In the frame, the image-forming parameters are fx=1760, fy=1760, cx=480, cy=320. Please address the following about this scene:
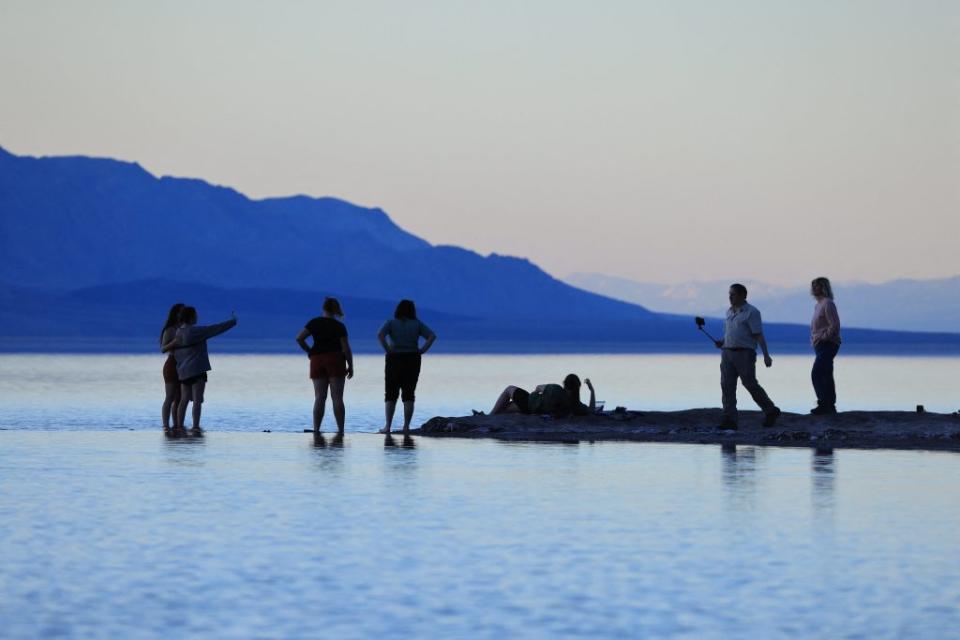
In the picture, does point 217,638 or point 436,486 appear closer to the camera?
point 217,638

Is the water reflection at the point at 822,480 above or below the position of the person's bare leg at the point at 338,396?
below

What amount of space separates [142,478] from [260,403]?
20.6 meters

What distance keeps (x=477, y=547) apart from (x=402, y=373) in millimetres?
10685

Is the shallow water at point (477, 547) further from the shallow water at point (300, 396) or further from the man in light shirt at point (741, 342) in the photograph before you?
the shallow water at point (300, 396)

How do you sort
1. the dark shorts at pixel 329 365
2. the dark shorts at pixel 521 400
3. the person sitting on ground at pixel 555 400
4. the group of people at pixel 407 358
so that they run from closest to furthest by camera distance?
the group of people at pixel 407 358 < the dark shorts at pixel 329 365 < the person sitting on ground at pixel 555 400 < the dark shorts at pixel 521 400

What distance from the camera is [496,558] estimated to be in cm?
1048

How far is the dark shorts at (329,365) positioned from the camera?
21.4m

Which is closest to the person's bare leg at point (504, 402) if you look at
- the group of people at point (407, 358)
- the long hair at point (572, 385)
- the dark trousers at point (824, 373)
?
the group of people at point (407, 358)

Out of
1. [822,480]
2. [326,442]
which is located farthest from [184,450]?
[822,480]

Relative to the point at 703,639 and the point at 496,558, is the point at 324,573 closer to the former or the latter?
the point at 496,558

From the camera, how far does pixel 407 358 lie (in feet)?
70.6

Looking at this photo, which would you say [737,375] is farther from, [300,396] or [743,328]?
[300,396]

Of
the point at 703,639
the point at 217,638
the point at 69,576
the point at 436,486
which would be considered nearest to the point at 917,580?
the point at 703,639

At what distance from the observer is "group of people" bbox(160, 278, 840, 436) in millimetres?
20562
